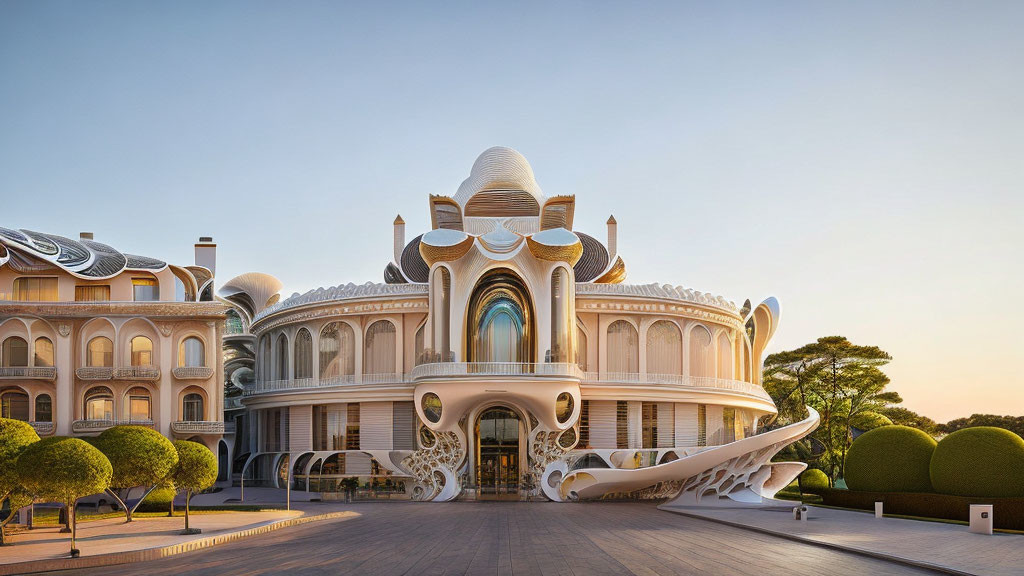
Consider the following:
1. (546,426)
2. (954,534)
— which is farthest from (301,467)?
(954,534)

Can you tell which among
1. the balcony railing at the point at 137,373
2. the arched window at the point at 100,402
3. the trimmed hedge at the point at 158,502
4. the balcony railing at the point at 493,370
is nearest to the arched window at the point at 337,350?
the balcony railing at the point at 493,370

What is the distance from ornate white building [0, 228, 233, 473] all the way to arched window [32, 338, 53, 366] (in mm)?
46

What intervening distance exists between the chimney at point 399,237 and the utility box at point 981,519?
38602 millimetres

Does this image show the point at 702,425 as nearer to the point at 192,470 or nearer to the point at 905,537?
the point at 905,537

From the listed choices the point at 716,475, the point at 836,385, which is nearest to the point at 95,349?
the point at 716,475

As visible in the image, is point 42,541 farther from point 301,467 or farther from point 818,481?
point 818,481

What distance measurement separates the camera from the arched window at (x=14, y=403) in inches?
1790

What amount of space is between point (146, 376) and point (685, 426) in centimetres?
2718

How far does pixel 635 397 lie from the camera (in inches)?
1843

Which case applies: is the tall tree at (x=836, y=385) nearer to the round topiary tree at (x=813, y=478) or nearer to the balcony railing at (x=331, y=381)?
the round topiary tree at (x=813, y=478)

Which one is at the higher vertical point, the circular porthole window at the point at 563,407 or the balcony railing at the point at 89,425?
the circular porthole window at the point at 563,407

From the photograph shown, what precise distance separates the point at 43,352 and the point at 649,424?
30.3 metres

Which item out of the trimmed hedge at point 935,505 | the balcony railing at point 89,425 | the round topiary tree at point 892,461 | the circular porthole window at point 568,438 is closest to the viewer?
the trimmed hedge at point 935,505

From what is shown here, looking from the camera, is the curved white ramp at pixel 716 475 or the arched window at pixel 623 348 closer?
the curved white ramp at pixel 716 475
